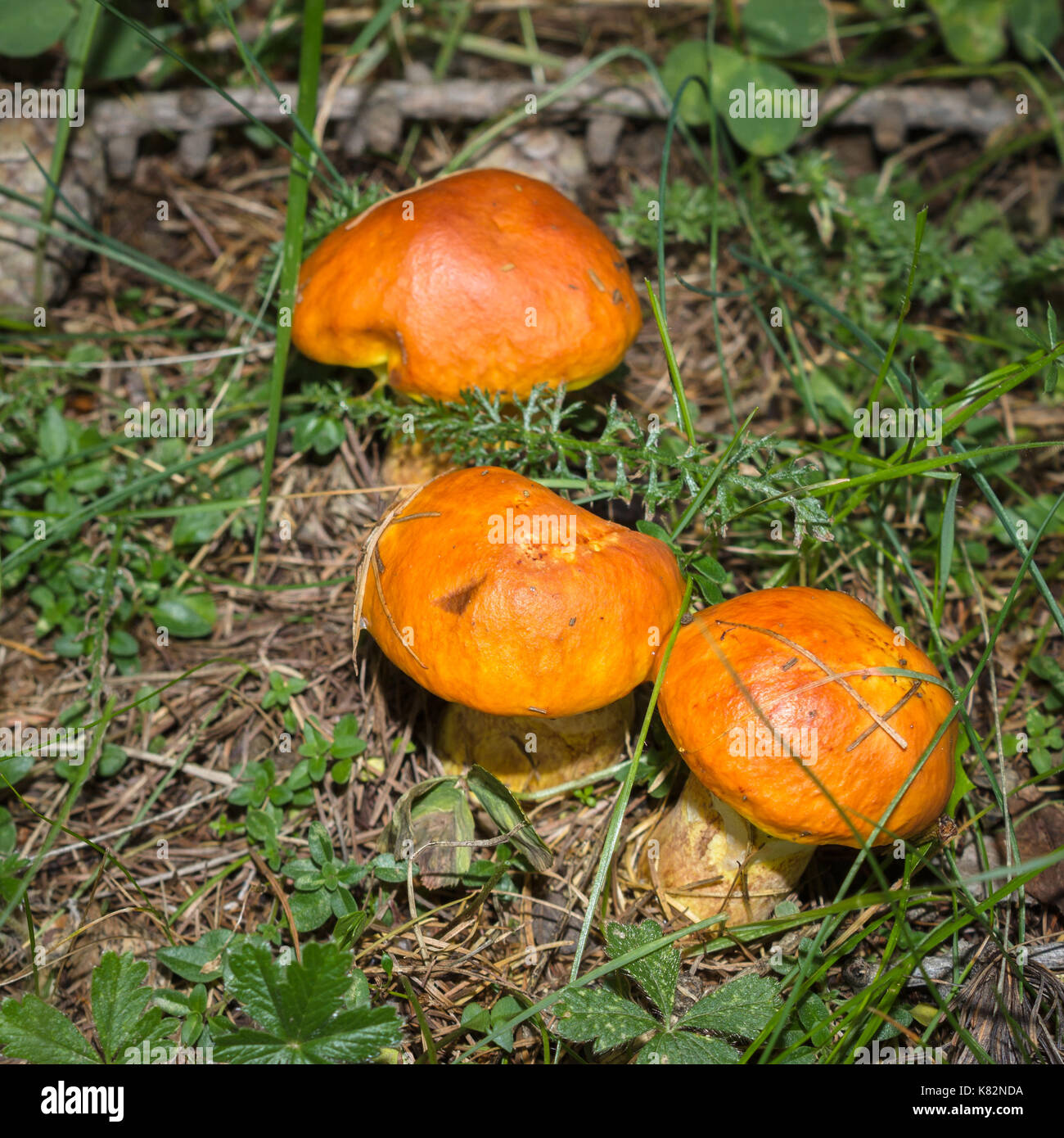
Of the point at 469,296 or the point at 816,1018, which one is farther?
the point at 469,296

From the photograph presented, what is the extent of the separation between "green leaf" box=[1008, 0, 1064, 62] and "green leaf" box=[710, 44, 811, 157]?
1113 mm

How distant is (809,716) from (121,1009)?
2.00 meters

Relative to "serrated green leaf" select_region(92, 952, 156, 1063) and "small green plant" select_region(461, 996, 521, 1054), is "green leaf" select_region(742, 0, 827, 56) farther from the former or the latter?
"serrated green leaf" select_region(92, 952, 156, 1063)

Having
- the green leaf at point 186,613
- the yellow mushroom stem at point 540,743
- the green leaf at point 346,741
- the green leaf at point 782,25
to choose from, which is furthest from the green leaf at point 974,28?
the green leaf at point 186,613

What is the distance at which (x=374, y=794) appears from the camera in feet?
9.85

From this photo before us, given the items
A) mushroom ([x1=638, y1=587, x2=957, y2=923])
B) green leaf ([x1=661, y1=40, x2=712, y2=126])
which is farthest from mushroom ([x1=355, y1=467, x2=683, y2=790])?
green leaf ([x1=661, y1=40, x2=712, y2=126])

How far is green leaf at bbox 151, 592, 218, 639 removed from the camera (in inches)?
127

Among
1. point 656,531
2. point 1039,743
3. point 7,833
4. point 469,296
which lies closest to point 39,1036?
point 7,833

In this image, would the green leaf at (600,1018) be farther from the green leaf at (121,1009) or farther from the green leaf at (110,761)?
the green leaf at (110,761)

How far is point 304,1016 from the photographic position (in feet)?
7.16

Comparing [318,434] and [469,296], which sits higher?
[469,296]

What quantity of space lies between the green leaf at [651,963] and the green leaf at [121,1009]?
126 cm

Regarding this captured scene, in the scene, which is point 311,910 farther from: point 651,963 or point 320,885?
point 651,963
